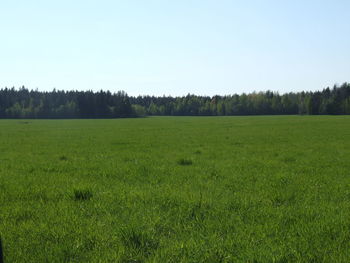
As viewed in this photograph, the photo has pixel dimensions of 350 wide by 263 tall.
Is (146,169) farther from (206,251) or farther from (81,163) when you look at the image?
(206,251)

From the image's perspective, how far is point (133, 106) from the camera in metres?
146

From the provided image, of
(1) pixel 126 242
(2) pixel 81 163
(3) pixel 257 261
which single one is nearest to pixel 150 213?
(1) pixel 126 242

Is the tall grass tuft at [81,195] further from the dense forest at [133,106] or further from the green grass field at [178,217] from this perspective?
the dense forest at [133,106]

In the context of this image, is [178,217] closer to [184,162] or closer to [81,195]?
[81,195]

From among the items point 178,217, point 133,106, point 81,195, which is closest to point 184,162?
point 81,195

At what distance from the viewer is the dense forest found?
128 meters

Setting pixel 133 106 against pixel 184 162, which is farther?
pixel 133 106

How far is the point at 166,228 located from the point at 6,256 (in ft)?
7.67

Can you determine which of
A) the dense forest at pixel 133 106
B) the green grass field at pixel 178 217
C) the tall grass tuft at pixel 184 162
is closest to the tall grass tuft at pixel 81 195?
the green grass field at pixel 178 217

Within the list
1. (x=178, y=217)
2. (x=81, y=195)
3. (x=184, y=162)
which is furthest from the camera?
(x=184, y=162)

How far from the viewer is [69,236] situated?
4621 mm

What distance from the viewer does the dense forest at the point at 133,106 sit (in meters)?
128

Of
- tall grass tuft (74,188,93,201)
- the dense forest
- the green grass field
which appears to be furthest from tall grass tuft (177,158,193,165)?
the dense forest

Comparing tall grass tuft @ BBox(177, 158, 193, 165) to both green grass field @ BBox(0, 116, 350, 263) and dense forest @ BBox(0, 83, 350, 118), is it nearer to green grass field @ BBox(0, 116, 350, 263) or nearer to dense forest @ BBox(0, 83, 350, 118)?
green grass field @ BBox(0, 116, 350, 263)
